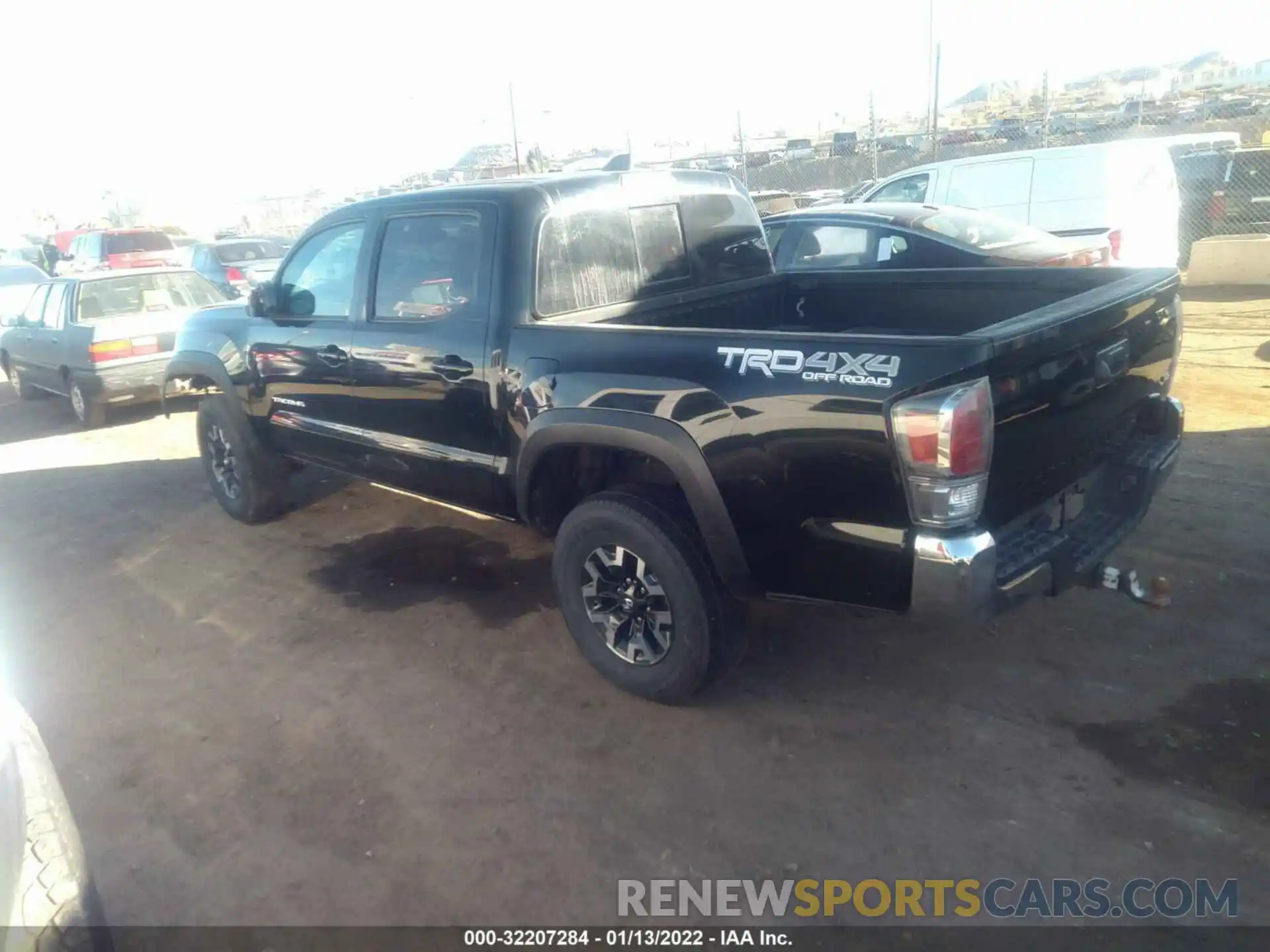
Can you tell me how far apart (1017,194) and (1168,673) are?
795cm

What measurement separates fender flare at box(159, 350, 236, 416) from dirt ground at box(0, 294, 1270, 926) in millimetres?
1175

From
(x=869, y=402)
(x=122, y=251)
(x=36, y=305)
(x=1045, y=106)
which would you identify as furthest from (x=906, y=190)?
(x=122, y=251)

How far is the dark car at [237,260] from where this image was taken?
1547 cm

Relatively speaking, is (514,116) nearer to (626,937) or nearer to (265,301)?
(265,301)

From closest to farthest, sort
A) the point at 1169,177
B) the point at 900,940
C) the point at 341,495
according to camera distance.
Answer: the point at 900,940 < the point at 341,495 < the point at 1169,177

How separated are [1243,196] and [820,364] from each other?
14.1 meters

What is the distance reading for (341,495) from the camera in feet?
21.7

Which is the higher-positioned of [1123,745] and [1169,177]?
[1169,177]

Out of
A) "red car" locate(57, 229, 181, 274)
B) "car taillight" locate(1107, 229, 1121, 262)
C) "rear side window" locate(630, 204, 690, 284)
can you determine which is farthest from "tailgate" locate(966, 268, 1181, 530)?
"red car" locate(57, 229, 181, 274)

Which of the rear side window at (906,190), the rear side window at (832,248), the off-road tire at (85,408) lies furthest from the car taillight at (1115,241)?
the off-road tire at (85,408)

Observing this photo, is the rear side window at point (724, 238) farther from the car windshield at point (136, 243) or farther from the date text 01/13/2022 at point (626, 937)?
the car windshield at point (136, 243)

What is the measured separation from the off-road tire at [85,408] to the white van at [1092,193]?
919cm

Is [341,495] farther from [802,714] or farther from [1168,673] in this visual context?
[1168,673]

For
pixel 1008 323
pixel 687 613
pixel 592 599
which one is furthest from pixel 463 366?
pixel 1008 323
